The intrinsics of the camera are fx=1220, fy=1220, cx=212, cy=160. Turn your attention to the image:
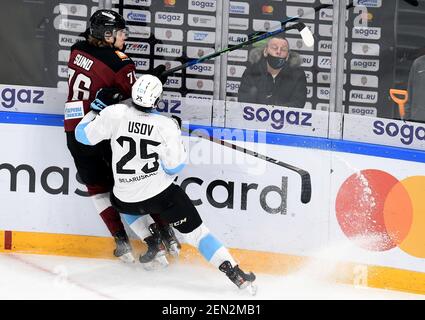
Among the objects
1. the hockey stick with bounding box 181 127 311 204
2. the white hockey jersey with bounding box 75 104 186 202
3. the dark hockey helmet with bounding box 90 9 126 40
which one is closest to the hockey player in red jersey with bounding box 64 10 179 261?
the dark hockey helmet with bounding box 90 9 126 40

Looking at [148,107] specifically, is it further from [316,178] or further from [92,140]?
[316,178]

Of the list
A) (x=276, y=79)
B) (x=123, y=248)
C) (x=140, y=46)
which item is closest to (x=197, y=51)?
(x=140, y=46)

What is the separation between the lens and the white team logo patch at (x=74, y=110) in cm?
693

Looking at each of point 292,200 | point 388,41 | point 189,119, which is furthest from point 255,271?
point 388,41

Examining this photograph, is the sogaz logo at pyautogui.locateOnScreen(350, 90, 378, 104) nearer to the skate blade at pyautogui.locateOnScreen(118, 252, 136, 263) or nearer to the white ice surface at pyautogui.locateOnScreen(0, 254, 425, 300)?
the white ice surface at pyautogui.locateOnScreen(0, 254, 425, 300)

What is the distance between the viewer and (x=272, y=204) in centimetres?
718

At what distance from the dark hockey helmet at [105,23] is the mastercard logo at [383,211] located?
5.27 ft

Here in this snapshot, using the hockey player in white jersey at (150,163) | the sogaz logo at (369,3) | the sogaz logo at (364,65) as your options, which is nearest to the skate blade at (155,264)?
the hockey player in white jersey at (150,163)

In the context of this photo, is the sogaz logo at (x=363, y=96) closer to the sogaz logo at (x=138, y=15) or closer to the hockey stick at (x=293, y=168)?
the hockey stick at (x=293, y=168)

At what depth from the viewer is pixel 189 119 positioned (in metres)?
7.23

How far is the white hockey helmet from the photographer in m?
6.60

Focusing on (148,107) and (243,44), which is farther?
(243,44)
